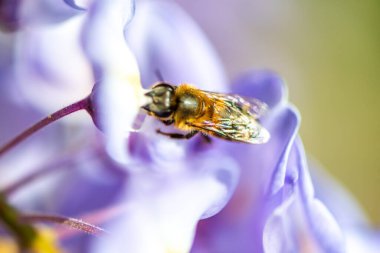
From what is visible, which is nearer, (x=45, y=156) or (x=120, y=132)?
(x=120, y=132)

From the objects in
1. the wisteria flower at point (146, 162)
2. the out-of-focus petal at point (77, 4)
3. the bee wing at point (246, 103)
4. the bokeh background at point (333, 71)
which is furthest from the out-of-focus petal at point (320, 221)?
the bokeh background at point (333, 71)

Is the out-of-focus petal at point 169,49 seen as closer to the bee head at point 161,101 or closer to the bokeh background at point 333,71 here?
the bee head at point 161,101

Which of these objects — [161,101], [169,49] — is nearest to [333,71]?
[169,49]

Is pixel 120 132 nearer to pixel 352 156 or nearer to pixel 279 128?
pixel 279 128

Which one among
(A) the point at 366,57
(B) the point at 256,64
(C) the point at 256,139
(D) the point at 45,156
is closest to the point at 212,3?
(B) the point at 256,64

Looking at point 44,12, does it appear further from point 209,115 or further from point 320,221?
A: point 320,221

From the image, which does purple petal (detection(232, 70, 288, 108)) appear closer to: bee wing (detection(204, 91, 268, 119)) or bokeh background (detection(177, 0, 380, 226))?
bee wing (detection(204, 91, 268, 119))
